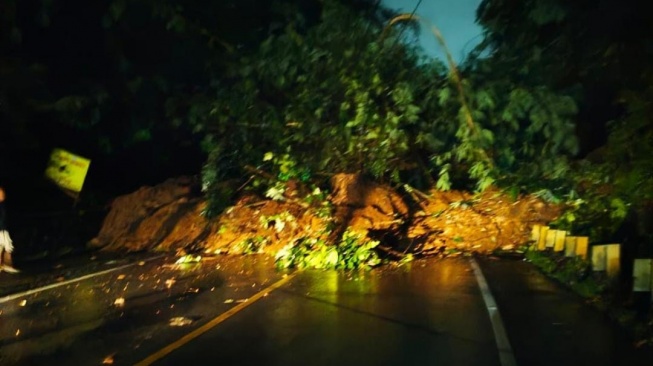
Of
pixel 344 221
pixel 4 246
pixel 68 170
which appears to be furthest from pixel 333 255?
pixel 68 170

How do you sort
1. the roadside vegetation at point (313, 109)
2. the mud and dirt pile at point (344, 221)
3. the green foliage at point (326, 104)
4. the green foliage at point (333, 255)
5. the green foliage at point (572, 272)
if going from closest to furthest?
the green foliage at point (572, 272), the green foliage at point (333, 255), the mud and dirt pile at point (344, 221), the roadside vegetation at point (313, 109), the green foliage at point (326, 104)

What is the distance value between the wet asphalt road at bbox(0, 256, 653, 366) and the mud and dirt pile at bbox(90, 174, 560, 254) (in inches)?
110

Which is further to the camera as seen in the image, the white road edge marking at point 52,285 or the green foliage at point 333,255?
the green foliage at point 333,255

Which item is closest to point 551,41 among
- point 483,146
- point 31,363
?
point 483,146

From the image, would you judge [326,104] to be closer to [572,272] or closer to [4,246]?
[4,246]

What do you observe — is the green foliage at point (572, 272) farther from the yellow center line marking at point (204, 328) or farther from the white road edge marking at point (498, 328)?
the yellow center line marking at point (204, 328)

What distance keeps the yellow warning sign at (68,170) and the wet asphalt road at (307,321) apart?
26.5ft

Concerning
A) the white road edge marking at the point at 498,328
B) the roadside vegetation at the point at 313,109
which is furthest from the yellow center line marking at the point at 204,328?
the roadside vegetation at the point at 313,109

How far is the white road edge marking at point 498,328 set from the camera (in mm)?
7461

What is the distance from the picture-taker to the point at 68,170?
71.7 feet

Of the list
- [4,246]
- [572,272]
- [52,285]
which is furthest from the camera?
[4,246]

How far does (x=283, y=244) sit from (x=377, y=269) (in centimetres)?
341

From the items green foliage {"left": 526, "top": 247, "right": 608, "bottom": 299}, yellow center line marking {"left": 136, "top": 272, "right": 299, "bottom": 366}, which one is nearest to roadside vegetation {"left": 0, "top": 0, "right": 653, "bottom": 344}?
green foliage {"left": 526, "top": 247, "right": 608, "bottom": 299}

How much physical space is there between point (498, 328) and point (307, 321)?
7.88 feet
